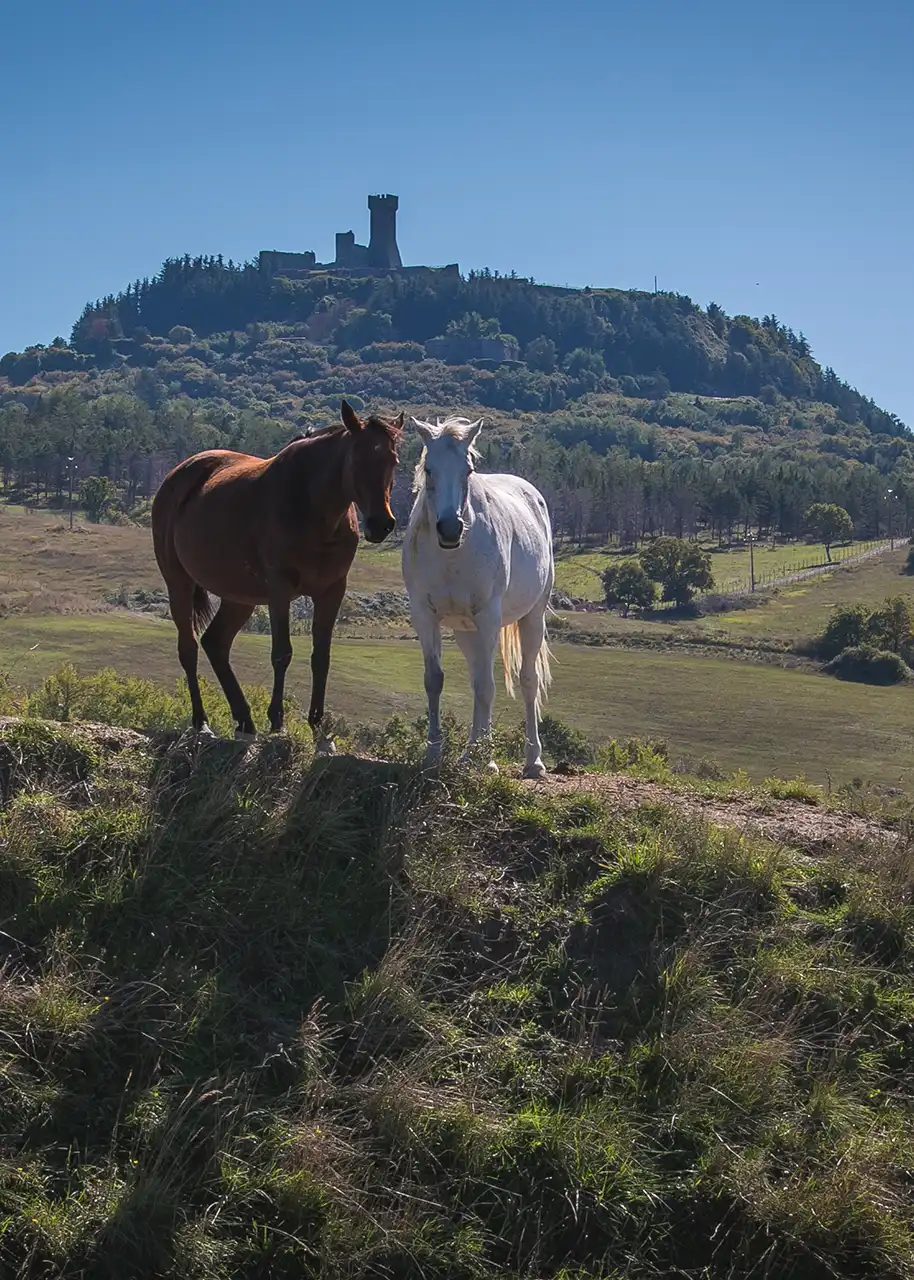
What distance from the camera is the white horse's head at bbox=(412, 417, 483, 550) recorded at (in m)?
8.90

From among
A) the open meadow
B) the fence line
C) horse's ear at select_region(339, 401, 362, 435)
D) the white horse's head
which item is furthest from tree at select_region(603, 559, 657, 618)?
horse's ear at select_region(339, 401, 362, 435)

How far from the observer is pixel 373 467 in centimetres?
889

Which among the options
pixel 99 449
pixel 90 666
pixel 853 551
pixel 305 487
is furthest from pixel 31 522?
pixel 305 487

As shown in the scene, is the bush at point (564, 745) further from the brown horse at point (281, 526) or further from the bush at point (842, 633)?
the bush at point (842, 633)

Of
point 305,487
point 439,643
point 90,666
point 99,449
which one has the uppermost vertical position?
point 99,449

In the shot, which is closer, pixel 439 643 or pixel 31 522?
pixel 439 643

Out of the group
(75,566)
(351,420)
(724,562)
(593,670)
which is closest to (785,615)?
(593,670)

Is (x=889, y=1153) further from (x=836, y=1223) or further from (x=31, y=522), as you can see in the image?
(x=31, y=522)

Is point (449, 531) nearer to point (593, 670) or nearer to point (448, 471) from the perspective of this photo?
point (448, 471)

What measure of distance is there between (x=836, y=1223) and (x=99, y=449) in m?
140

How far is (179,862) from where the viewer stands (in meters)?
7.68

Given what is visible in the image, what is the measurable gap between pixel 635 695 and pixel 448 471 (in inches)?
2038

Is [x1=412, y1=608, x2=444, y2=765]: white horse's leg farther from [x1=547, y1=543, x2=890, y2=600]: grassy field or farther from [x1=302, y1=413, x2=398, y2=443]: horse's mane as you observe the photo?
[x1=547, y1=543, x2=890, y2=600]: grassy field

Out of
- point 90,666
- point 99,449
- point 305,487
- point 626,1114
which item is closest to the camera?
point 626,1114
